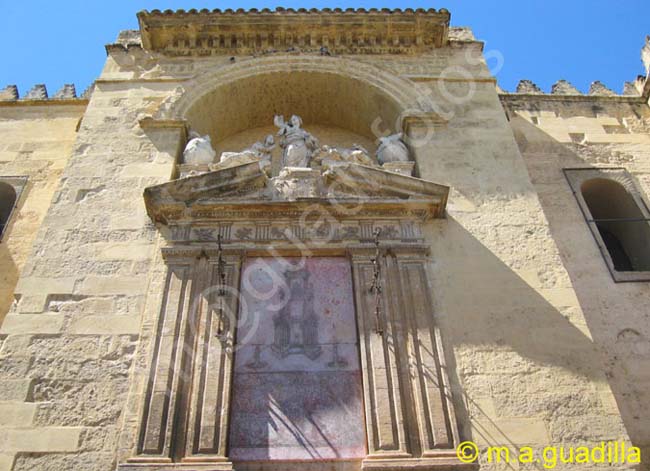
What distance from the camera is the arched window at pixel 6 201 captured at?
8.73 m

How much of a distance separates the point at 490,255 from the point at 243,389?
321 centimetres

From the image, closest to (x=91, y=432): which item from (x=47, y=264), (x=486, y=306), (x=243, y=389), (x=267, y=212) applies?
(x=243, y=389)

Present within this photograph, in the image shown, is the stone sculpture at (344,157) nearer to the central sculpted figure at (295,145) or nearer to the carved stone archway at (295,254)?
the central sculpted figure at (295,145)

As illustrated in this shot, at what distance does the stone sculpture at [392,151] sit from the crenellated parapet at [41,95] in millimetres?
5483

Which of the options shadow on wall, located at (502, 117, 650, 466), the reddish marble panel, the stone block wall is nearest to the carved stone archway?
the reddish marble panel

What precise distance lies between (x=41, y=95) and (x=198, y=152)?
13.8ft

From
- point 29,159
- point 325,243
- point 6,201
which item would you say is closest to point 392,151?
point 325,243

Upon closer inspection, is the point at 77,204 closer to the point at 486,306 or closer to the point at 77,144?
the point at 77,144

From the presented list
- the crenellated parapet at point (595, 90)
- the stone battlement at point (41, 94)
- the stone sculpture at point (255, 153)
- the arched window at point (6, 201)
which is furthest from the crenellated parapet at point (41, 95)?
the crenellated parapet at point (595, 90)

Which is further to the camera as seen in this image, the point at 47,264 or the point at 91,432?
the point at 47,264

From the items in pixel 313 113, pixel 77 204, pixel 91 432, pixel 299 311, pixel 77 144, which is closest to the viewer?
pixel 91 432

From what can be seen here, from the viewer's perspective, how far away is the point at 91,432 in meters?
5.29

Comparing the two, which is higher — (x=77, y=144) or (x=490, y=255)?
(x=77, y=144)

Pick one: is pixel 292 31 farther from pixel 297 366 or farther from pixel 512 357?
pixel 512 357
